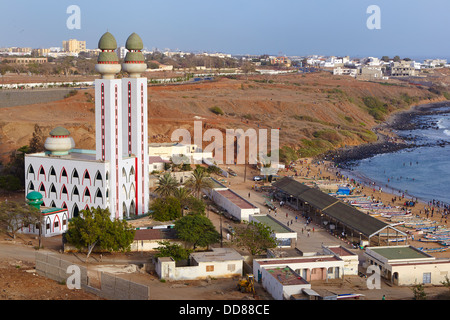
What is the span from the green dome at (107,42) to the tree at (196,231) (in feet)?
49.0

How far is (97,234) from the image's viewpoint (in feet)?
126

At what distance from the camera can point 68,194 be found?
153ft

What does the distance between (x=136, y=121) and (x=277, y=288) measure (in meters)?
20.8

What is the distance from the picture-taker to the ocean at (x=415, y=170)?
233 feet

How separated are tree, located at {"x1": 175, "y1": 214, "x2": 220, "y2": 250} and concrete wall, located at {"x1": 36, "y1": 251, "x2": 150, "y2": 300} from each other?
8484 mm

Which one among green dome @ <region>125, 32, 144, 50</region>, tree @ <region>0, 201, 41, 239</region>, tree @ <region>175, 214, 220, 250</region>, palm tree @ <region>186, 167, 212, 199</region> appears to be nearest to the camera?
tree @ <region>175, 214, 220, 250</region>

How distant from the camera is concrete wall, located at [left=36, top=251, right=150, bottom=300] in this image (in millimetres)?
29812

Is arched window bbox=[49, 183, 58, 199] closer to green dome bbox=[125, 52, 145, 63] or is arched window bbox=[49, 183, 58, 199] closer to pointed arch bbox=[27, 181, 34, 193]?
pointed arch bbox=[27, 181, 34, 193]

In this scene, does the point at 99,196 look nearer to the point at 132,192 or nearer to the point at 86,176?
the point at 86,176

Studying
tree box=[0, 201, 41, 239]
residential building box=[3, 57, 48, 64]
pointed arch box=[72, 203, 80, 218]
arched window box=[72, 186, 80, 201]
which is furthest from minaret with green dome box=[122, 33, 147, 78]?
residential building box=[3, 57, 48, 64]

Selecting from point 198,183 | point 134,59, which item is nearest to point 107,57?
point 134,59

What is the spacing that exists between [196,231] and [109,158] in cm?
964

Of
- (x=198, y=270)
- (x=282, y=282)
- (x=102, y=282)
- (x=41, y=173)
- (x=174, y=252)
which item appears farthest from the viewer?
(x=41, y=173)

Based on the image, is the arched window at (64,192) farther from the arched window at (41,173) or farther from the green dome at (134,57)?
the green dome at (134,57)
